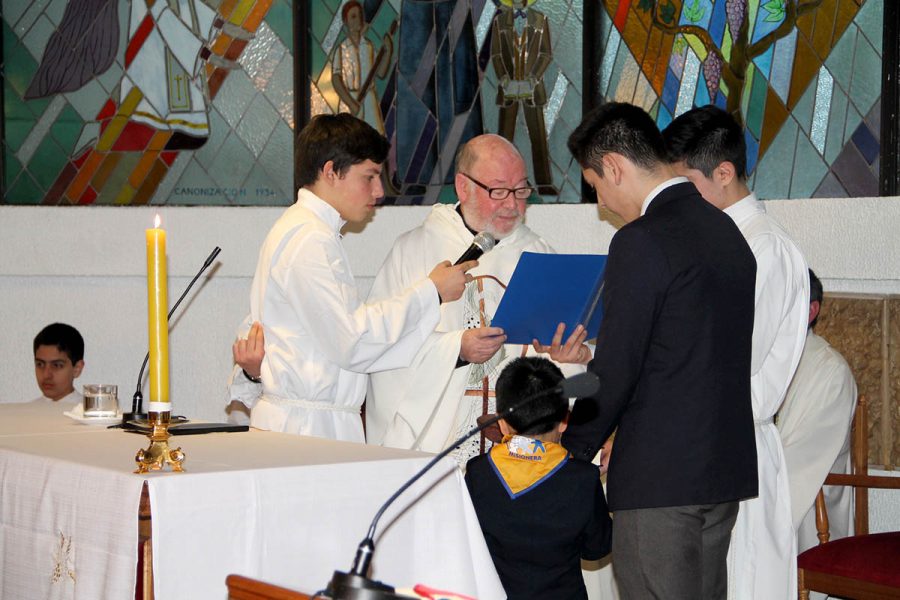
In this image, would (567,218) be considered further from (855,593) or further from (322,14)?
(855,593)

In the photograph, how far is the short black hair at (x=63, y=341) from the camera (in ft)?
19.1

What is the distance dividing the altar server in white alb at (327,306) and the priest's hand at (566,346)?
358mm

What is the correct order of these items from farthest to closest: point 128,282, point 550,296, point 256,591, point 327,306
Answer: point 128,282 < point 550,296 < point 327,306 < point 256,591

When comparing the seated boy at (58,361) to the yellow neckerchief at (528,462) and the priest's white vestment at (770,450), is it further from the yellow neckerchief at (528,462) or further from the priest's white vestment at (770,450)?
the priest's white vestment at (770,450)

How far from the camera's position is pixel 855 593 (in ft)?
13.2

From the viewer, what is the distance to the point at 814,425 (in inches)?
185

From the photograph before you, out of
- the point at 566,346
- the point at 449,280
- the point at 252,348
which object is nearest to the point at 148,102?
the point at 252,348

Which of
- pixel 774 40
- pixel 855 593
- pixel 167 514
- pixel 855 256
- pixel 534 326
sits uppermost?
pixel 774 40

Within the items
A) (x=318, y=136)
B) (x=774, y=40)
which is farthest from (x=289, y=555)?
(x=774, y=40)

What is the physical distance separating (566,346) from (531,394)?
569 mm

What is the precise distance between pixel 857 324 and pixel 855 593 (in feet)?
5.46

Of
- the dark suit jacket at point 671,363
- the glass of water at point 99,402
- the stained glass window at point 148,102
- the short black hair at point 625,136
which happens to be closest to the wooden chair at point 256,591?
the dark suit jacket at point 671,363

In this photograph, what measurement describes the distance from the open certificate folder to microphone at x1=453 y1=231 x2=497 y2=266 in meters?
0.20

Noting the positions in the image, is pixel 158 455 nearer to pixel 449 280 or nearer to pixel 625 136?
pixel 625 136
